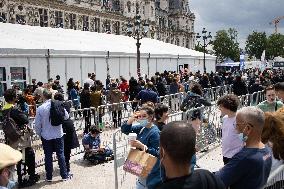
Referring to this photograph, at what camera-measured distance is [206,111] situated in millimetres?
10656

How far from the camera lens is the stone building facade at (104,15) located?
42.6 metres

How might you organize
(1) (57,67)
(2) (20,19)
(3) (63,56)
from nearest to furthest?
(1) (57,67)
(3) (63,56)
(2) (20,19)

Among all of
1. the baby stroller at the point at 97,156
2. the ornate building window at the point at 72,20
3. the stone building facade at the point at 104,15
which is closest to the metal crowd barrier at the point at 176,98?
the baby stroller at the point at 97,156

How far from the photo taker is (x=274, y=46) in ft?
351

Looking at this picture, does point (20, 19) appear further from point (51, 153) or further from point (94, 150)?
point (51, 153)

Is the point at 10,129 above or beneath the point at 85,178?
above

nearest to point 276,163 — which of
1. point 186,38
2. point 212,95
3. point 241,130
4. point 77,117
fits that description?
point 241,130

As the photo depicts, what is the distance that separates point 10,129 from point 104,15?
53.7 meters

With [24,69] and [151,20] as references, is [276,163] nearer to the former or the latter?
[24,69]

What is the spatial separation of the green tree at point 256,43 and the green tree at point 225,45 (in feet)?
23.4

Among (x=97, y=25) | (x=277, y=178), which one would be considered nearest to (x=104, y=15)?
(x=97, y=25)

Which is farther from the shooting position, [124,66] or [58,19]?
[58,19]

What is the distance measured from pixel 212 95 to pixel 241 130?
55.9ft

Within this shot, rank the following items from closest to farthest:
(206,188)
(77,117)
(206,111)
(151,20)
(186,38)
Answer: (206,188) → (206,111) → (77,117) → (151,20) → (186,38)
